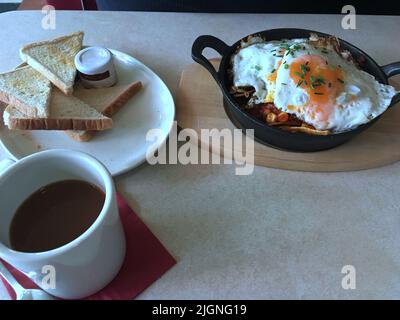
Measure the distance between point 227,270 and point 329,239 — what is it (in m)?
0.21

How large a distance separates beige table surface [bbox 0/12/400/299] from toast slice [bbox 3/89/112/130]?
0.08 m

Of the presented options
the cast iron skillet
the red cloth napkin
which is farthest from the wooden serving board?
the red cloth napkin

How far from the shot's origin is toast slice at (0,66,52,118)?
91 centimetres

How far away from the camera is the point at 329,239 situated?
31.3 inches

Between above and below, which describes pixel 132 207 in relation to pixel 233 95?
below

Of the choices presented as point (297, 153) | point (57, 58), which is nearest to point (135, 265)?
point (297, 153)

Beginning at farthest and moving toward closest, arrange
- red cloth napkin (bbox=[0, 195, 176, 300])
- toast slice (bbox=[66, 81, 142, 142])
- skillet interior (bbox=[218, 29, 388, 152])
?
toast slice (bbox=[66, 81, 142, 142]) → skillet interior (bbox=[218, 29, 388, 152]) → red cloth napkin (bbox=[0, 195, 176, 300])

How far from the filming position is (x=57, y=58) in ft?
3.40

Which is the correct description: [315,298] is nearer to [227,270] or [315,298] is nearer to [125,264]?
[227,270]

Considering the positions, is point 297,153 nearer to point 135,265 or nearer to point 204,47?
point 204,47

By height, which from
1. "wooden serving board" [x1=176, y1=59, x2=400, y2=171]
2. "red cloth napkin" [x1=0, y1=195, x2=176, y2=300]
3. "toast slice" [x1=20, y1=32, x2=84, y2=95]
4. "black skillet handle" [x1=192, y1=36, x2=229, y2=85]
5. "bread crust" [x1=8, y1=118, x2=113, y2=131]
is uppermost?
"black skillet handle" [x1=192, y1=36, x2=229, y2=85]

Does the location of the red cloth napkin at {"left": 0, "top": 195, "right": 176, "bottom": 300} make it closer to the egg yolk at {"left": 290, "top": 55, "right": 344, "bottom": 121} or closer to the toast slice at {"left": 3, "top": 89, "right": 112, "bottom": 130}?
the toast slice at {"left": 3, "top": 89, "right": 112, "bottom": 130}

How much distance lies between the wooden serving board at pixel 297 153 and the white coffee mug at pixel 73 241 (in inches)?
13.8
